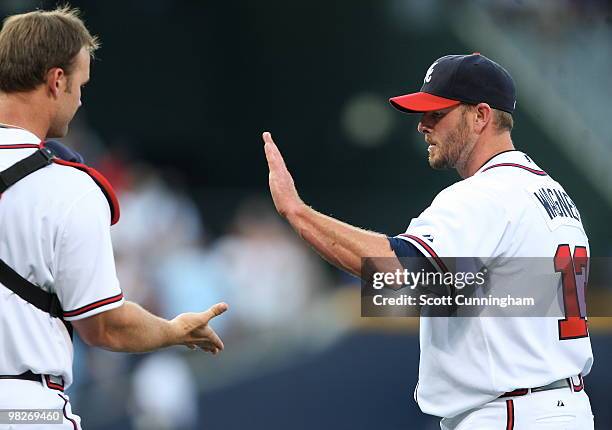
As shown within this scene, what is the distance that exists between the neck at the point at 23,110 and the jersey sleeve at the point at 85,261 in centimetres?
30

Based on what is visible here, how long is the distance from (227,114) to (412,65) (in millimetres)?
2164

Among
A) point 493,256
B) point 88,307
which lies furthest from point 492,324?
point 88,307

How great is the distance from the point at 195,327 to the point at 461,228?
36.4 inches

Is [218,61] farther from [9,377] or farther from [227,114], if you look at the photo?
[9,377]

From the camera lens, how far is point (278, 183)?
11.4ft

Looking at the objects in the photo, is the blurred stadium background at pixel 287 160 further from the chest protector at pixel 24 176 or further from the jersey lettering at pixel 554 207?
the chest protector at pixel 24 176

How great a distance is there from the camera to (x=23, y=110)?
289cm

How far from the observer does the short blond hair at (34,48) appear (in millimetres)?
2830

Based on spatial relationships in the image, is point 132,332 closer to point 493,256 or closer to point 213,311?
point 213,311

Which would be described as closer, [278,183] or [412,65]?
[278,183]

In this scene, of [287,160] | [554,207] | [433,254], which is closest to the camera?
[433,254]

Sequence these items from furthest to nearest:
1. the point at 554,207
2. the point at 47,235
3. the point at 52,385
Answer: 1. the point at 554,207
2. the point at 52,385
3. the point at 47,235

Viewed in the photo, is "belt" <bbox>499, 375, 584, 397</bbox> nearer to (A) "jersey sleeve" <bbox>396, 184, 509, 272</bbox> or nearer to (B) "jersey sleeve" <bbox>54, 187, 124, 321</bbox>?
(A) "jersey sleeve" <bbox>396, 184, 509, 272</bbox>

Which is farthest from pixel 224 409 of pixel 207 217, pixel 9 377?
pixel 9 377
